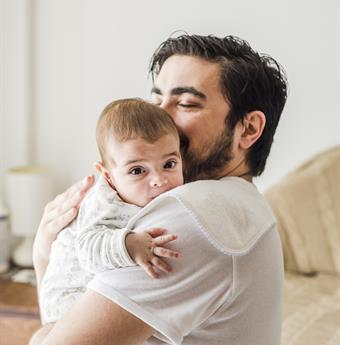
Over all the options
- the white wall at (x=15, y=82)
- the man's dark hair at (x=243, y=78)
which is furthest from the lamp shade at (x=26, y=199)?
the man's dark hair at (x=243, y=78)

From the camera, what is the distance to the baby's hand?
870 millimetres

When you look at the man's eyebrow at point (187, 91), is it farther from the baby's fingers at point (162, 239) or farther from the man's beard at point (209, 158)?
the baby's fingers at point (162, 239)

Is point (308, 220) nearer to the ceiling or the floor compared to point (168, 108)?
nearer to the floor

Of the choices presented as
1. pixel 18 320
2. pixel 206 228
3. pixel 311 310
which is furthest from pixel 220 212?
pixel 18 320

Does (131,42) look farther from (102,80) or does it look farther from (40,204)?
(40,204)

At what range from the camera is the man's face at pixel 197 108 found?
116 centimetres

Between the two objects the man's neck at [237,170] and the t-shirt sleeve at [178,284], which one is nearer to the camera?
the t-shirt sleeve at [178,284]

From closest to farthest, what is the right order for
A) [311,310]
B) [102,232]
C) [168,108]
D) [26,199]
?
[102,232] → [168,108] → [311,310] → [26,199]

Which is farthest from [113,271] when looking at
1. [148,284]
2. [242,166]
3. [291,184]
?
[291,184]

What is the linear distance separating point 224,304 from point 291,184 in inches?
76.2

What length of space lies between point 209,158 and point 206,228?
0.31 metres

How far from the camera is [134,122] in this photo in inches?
41.5

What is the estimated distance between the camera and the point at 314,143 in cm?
315

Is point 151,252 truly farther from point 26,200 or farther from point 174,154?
point 26,200
